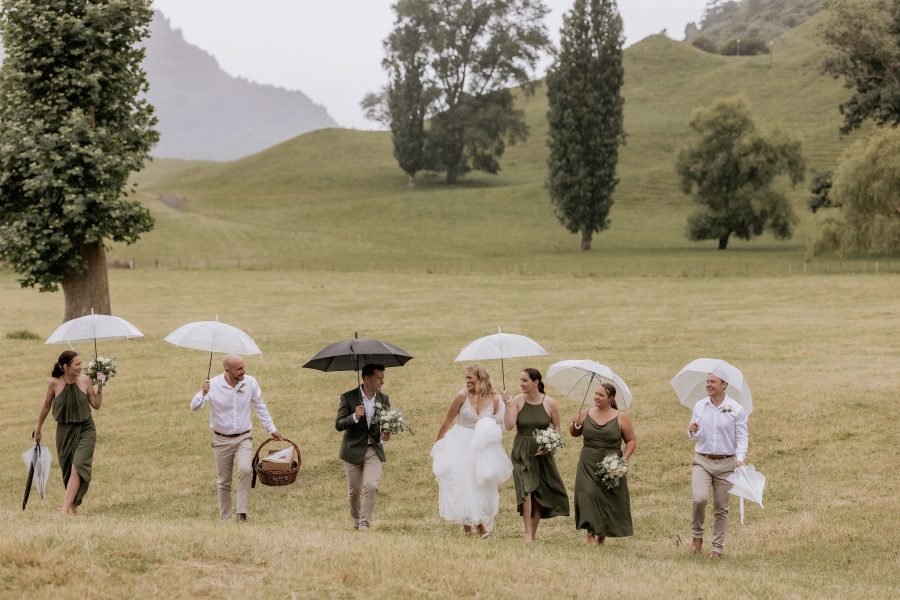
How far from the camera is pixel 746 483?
42.2 feet

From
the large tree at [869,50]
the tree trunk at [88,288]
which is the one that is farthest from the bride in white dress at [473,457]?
the large tree at [869,50]

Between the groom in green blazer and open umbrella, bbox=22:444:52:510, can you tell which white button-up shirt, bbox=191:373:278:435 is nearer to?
the groom in green blazer

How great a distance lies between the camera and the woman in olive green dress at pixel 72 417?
46.7ft

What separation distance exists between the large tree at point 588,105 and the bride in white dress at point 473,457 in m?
68.6

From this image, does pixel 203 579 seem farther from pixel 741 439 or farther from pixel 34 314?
pixel 34 314

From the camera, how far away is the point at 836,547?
14.3 meters

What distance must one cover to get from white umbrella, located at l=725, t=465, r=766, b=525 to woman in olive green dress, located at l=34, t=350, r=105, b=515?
9.28 m

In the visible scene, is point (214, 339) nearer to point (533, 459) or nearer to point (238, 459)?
point (238, 459)

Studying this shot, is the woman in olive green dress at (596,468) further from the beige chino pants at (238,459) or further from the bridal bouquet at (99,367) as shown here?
the bridal bouquet at (99,367)

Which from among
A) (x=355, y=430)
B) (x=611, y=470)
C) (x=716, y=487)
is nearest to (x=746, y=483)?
(x=716, y=487)

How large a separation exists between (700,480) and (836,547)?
2.76 metres

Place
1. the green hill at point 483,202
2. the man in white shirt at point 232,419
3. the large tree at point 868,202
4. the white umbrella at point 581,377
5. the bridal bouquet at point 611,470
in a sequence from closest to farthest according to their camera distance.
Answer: the bridal bouquet at point 611,470 < the white umbrella at point 581,377 < the man in white shirt at point 232,419 < the large tree at point 868,202 < the green hill at point 483,202

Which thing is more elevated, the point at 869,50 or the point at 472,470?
the point at 869,50

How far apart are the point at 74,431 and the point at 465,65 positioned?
9855 centimetres
